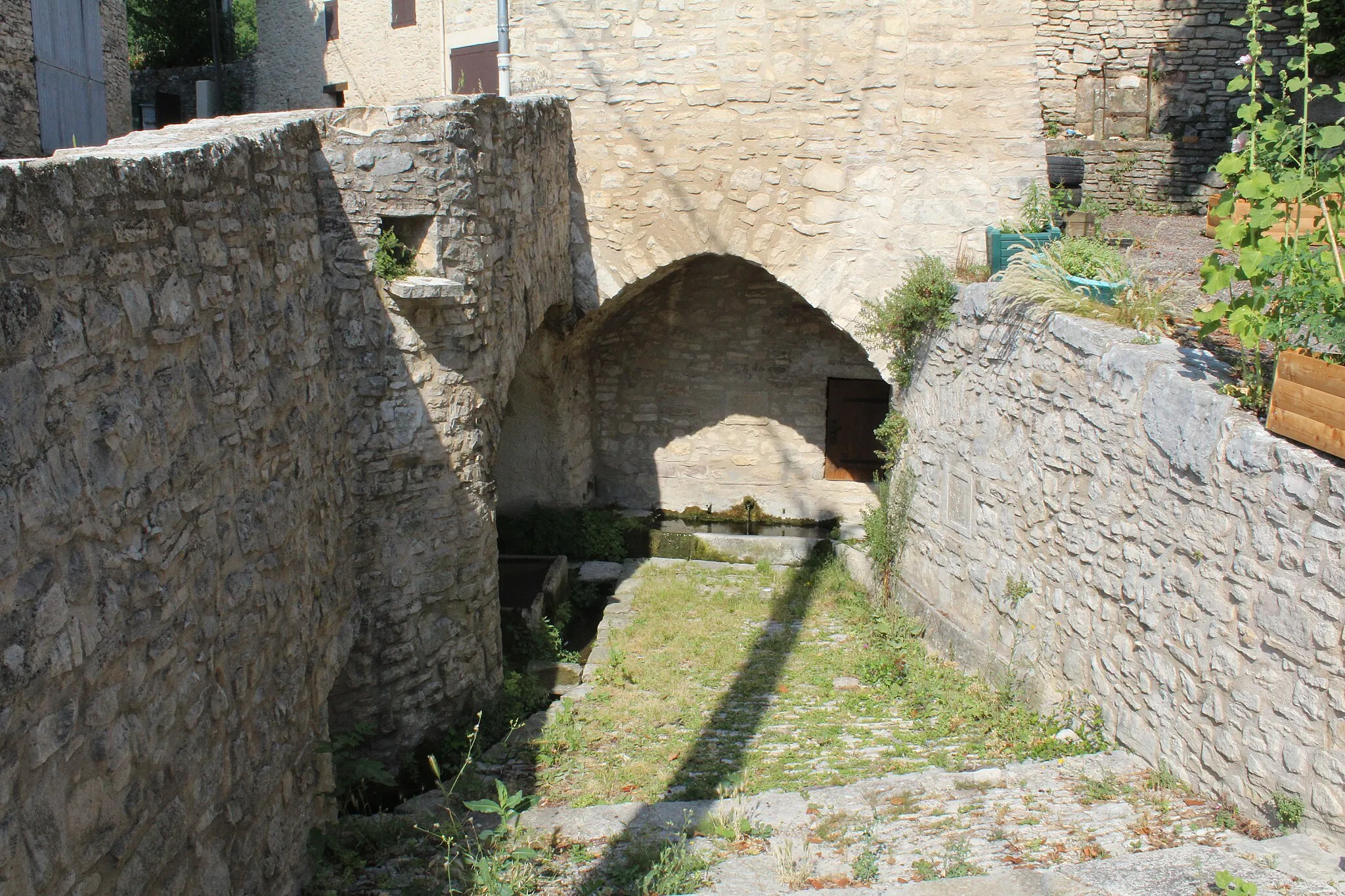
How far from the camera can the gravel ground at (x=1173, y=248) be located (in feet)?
19.5

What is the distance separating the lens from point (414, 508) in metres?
5.65

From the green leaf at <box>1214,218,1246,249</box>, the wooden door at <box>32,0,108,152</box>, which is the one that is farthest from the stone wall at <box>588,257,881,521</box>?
the green leaf at <box>1214,218,1246,249</box>

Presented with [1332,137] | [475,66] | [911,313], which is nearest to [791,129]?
[911,313]

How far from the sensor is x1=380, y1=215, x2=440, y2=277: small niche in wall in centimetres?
555

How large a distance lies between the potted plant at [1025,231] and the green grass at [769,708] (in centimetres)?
257

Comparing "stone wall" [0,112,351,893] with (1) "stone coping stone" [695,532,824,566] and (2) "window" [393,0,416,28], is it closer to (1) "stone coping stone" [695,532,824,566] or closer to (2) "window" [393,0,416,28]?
(1) "stone coping stone" [695,532,824,566]

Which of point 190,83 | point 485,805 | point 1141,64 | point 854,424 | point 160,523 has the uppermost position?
point 190,83

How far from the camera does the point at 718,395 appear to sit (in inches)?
404

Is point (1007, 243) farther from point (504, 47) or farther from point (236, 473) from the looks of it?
point (236, 473)

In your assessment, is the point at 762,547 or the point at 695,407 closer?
the point at 762,547

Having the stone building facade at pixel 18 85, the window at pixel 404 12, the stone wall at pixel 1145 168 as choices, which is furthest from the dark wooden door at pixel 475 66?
the stone wall at pixel 1145 168

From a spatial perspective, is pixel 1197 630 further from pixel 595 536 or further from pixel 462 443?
pixel 595 536

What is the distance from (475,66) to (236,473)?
14245 mm

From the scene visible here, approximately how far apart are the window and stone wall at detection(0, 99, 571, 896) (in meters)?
11.8
